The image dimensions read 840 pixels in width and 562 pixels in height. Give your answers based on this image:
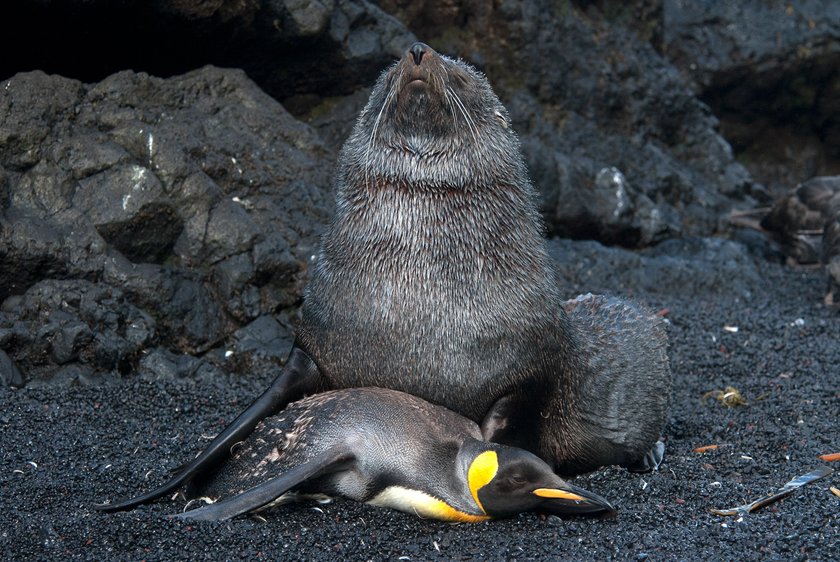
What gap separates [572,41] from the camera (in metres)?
9.91

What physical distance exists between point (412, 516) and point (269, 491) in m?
0.61

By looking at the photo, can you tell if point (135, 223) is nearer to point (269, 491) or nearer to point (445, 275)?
point (445, 275)

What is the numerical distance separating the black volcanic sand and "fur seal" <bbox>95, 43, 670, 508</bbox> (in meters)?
0.42

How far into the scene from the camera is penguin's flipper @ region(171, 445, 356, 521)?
4047 millimetres

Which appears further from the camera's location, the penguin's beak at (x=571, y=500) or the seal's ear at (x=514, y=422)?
the seal's ear at (x=514, y=422)

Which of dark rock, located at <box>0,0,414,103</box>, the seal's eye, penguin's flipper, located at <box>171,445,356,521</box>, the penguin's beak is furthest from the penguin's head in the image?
dark rock, located at <box>0,0,414,103</box>

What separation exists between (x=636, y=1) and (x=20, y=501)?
835 centimetres

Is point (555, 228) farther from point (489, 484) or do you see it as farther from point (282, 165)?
point (489, 484)

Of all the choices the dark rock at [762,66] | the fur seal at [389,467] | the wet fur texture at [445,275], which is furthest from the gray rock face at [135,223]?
the dark rock at [762,66]

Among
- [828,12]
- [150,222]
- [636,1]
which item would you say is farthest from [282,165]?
[828,12]

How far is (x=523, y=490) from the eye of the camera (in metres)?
4.16

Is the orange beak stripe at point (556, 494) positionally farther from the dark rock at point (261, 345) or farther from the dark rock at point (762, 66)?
the dark rock at point (762, 66)

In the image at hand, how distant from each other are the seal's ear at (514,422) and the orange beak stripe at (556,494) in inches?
17.7

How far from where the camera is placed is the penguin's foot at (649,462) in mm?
5173
